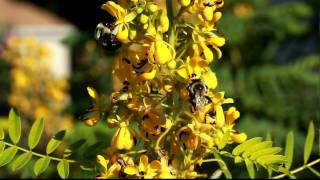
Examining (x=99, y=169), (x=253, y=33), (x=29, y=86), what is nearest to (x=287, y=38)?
(x=253, y=33)

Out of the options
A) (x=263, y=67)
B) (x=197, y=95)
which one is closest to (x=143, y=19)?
(x=197, y=95)

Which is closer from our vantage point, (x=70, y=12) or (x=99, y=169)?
(x=99, y=169)

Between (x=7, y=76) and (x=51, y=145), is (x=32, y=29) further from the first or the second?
(x=51, y=145)

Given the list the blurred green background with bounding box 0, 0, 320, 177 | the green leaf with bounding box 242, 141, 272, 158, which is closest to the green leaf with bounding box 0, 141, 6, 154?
the green leaf with bounding box 242, 141, 272, 158

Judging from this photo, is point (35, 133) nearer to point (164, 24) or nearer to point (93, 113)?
point (93, 113)

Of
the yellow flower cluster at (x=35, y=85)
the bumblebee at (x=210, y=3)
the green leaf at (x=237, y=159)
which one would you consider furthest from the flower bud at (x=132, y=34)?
the yellow flower cluster at (x=35, y=85)

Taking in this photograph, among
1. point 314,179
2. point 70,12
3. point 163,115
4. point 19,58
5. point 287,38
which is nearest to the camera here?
point 163,115

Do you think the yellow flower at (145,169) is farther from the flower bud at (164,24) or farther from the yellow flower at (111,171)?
the flower bud at (164,24)
